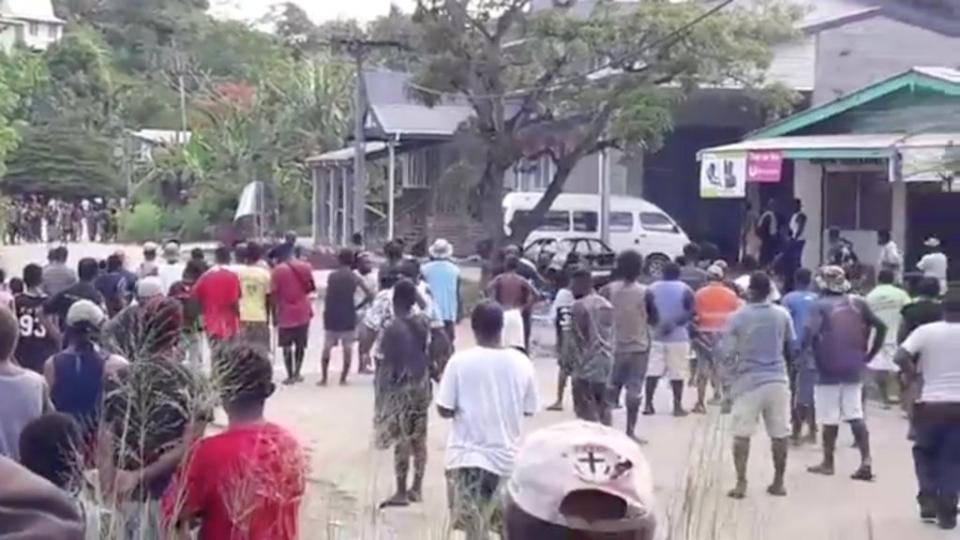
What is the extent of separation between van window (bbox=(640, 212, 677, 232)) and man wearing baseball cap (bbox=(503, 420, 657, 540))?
101ft

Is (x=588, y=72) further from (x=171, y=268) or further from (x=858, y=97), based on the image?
(x=171, y=268)

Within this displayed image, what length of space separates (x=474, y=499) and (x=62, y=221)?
47.2 m

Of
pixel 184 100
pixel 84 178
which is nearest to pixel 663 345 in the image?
pixel 84 178

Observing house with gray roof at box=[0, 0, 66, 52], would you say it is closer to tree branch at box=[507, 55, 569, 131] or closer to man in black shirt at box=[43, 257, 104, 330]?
tree branch at box=[507, 55, 569, 131]

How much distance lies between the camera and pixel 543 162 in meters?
38.1

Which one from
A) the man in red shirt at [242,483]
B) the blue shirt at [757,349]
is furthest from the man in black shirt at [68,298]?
the man in red shirt at [242,483]

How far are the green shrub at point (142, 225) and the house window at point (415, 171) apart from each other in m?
11.9

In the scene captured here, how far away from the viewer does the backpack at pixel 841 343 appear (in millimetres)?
12188

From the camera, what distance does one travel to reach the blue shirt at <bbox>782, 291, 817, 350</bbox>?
13164 millimetres

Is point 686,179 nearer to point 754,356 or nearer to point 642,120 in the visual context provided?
point 642,120

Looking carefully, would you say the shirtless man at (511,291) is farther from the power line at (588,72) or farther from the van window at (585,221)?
the van window at (585,221)

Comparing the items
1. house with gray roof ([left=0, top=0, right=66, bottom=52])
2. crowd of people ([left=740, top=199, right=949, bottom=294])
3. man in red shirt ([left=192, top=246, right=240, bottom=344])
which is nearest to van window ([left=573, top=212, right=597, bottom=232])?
crowd of people ([left=740, top=199, right=949, bottom=294])

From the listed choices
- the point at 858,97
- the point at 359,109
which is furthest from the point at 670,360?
the point at 359,109

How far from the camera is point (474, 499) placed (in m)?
7.86
